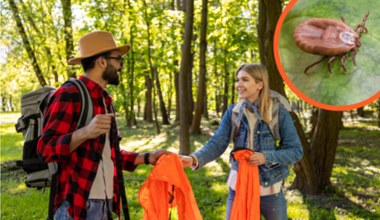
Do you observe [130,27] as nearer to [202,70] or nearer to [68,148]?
[202,70]

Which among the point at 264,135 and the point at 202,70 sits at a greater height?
the point at 264,135

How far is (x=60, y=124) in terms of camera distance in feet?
7.47

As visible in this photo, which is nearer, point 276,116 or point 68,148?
point 68,148

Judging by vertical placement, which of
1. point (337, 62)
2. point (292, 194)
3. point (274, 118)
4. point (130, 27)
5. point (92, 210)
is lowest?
point (292, 194)

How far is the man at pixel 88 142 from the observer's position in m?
2.24

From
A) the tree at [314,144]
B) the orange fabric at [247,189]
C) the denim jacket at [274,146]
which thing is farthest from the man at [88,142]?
the tree at [314,144]

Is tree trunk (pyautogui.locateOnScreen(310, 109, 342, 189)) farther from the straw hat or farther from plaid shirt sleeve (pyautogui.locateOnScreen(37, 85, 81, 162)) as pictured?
plaid shirt sleeve (pyautogui.locateOnScreen(37, 85, 81, 162))

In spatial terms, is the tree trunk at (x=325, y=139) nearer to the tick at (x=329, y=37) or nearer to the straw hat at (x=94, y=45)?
the tick at (x=329, y=37)

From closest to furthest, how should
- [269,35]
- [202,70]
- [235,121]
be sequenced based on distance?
[235,121]
[269,35]
[202,70]

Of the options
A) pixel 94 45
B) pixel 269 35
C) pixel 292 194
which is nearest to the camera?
pixel 94 45

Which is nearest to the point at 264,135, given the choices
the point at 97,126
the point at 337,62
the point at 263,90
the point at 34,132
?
the point at 263,90

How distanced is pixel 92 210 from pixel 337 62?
7.93 feet

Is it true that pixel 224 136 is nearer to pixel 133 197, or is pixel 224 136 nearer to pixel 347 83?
pixel 347 83

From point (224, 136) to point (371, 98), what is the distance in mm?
1382
